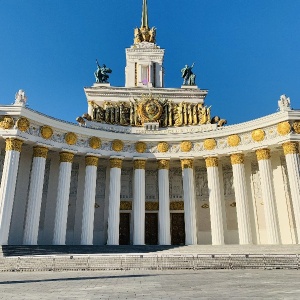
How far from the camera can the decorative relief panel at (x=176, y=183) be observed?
2520 cm

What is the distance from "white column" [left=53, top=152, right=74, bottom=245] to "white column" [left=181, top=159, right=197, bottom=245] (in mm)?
8609

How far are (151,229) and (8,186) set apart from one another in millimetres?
11564

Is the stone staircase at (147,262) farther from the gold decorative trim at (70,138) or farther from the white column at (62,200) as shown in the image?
the gold decorative trim at (70,138)

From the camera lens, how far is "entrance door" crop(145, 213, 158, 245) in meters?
24.2

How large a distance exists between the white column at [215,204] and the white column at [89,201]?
28.3ft

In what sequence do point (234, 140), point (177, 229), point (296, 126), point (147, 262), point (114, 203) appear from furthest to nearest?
point (177, 229)
point (234, 140)
point (114, 203)
point (296, 126)
point (147, 262)

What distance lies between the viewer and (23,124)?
19844 millimetres

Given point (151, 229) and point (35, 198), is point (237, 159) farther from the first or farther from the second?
point (35, 198)

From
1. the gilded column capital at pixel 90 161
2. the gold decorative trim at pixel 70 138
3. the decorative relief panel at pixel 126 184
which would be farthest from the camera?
the decorative relief panel at pixel 126 184

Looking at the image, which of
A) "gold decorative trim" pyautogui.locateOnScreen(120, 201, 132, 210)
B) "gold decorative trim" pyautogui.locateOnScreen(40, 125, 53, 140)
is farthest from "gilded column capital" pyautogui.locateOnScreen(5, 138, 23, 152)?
"gold decorative trim" pyautogui.locateOnScreen(120, 201, 132, 210)

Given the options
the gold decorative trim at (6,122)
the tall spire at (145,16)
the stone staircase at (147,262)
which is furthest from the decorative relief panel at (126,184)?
the tall spire at (145,16)

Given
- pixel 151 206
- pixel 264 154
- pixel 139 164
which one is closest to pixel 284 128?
pixel 264 154

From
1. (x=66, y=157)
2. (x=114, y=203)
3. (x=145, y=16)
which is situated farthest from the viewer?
(x=145, y=16)

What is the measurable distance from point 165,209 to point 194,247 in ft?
14.8
